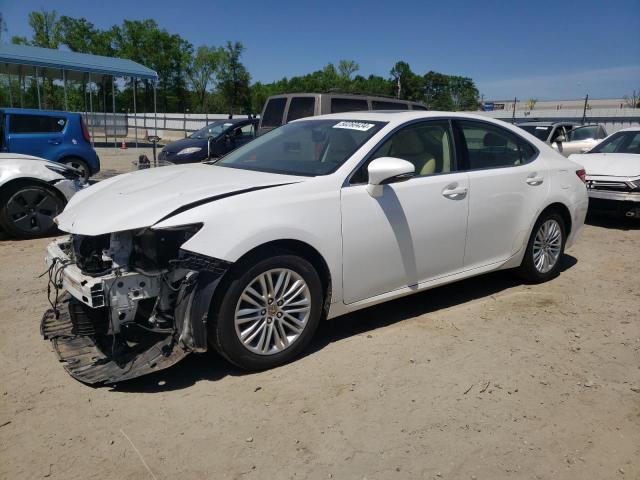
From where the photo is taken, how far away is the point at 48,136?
38.6 ft

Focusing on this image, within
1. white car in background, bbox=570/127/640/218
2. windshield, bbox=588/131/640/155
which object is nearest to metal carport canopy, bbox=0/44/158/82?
windshield, bbox=588/131/640/155

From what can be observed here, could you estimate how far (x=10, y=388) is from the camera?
324 cm

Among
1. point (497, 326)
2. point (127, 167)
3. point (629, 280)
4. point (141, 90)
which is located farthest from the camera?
point (141, 90)

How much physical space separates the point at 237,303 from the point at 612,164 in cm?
773

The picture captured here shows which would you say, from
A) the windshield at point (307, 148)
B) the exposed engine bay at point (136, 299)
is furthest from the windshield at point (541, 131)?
the exposed engine bay at point (136, 299)

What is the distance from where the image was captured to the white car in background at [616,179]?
26.4 feet

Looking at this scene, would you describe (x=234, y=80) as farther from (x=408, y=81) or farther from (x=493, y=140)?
(x=493, y=140)

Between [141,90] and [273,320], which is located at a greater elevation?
[141,90]

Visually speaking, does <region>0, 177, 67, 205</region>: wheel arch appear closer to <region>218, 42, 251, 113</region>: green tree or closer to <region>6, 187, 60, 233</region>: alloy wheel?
<region>6, 187, 60, 233</region>: alloy wheel

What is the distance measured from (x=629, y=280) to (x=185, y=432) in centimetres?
495

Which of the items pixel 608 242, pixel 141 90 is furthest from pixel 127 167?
pixel 141 90

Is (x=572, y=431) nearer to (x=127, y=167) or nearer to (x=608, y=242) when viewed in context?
(x=608, y=242)

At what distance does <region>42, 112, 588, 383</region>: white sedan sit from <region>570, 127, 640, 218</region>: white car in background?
4.34m

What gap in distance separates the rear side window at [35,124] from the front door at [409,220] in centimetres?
1032
